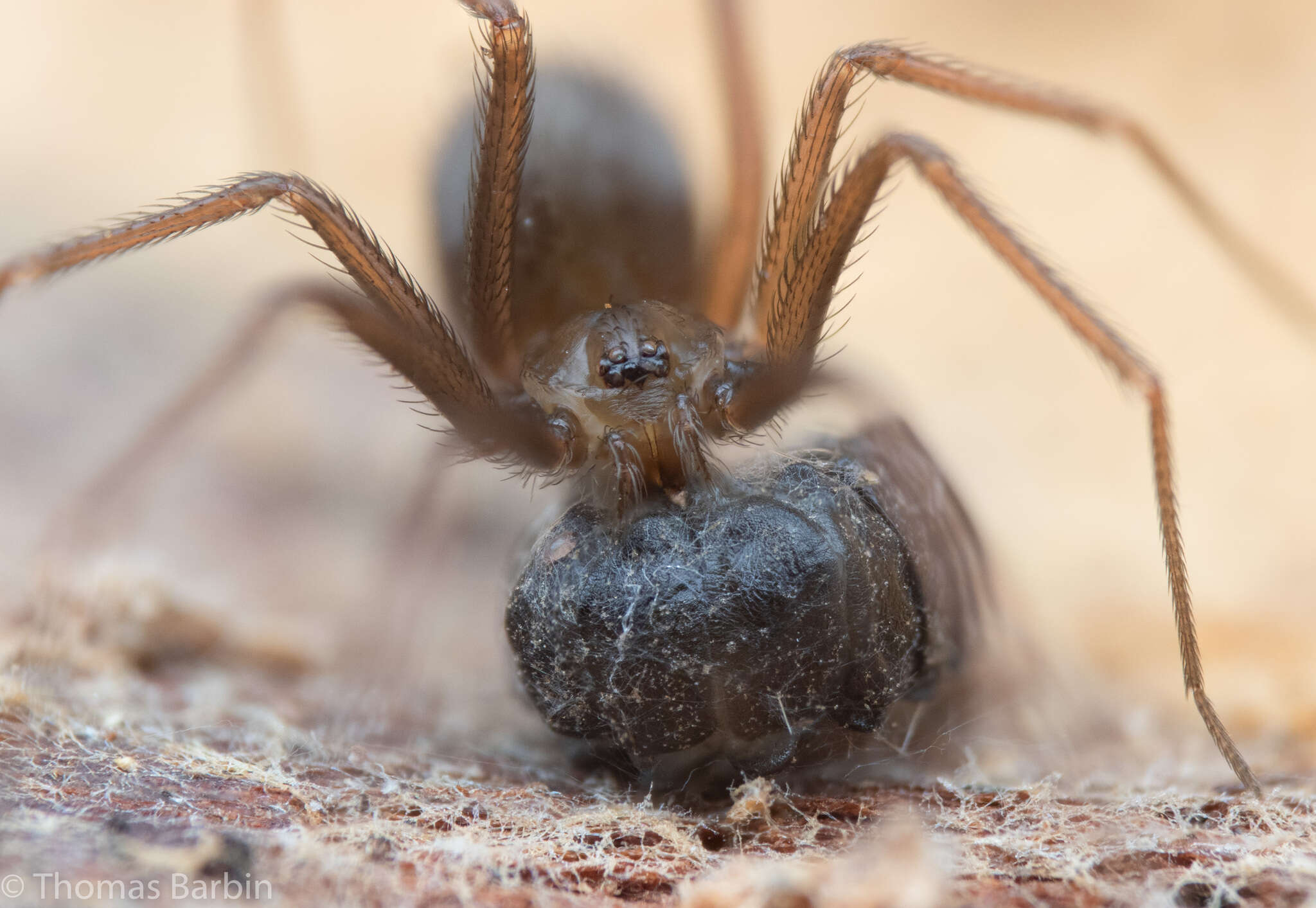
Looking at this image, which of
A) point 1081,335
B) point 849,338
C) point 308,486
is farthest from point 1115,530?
point 308,486

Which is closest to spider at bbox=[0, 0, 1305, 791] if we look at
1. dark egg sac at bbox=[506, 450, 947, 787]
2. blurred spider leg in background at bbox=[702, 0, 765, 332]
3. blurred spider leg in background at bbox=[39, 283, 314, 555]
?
dark egg sac at bbox=[506, 450, 947, 787]

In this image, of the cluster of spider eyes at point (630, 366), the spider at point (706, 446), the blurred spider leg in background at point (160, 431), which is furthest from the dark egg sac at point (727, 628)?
the blurred spider leg in background at point (160, 431)

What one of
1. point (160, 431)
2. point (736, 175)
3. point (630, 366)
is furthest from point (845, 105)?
point (160, 431)

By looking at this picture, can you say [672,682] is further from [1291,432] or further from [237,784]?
[1291,432]

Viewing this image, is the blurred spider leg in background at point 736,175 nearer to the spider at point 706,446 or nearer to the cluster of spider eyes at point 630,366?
the spider at point 706,446

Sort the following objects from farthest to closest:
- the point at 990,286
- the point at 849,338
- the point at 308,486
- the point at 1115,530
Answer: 1. the point at 990,286
2. the point at 849,338
3. the point at 308,486
4. the point at 1115,530

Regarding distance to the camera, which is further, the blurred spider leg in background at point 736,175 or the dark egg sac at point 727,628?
the blurred spider leg in background at point 736,175

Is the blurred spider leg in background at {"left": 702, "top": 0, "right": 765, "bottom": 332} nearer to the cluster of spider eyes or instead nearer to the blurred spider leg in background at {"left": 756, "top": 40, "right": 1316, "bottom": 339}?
the blurred spider leg in background at {"left": 756, "top": 40, "right": 1316, "bottom": 339}
